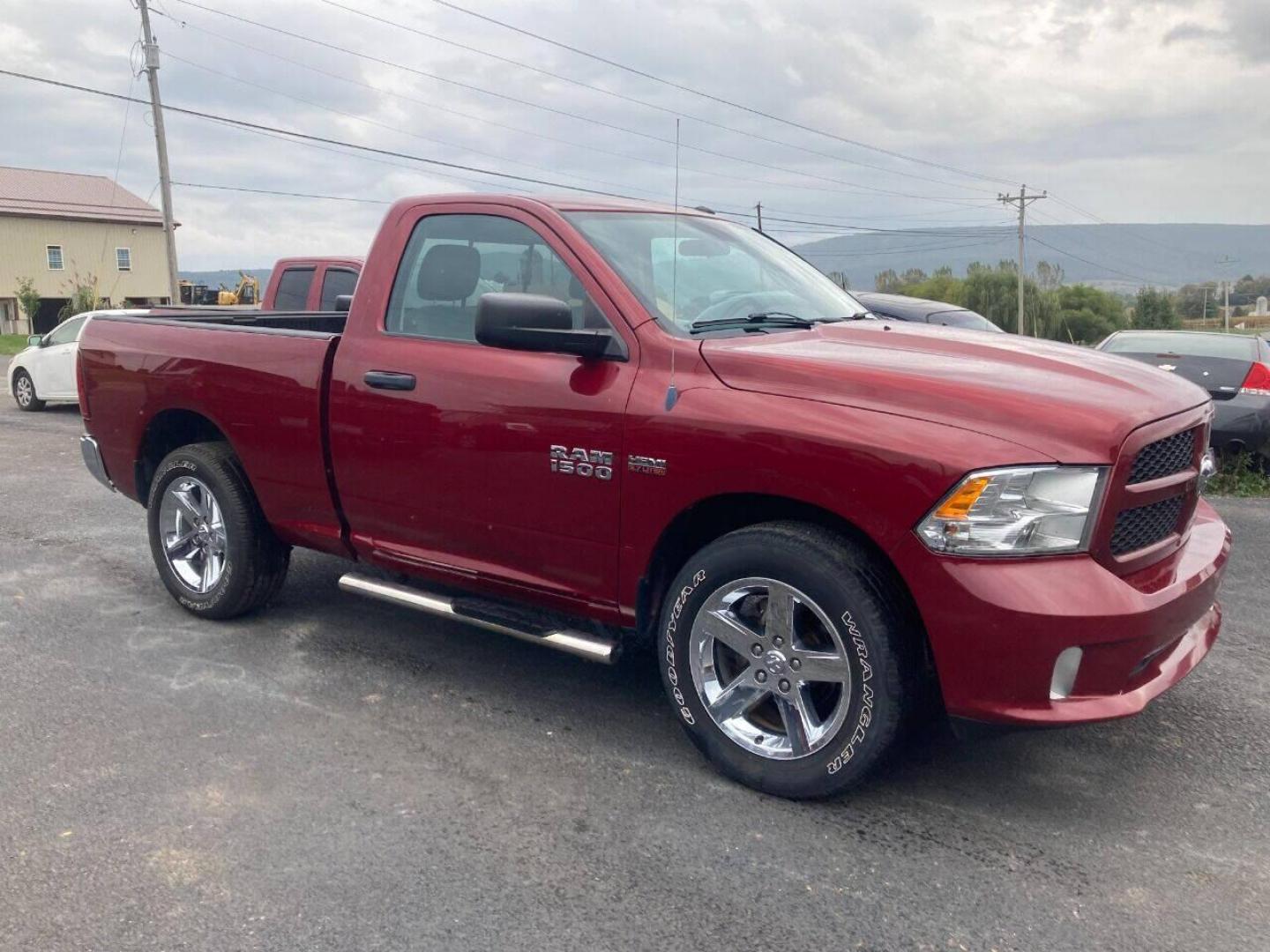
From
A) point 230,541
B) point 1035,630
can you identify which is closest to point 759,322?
point 1035,630

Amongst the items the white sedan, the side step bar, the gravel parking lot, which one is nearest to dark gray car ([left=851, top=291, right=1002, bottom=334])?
the gravel parking lot

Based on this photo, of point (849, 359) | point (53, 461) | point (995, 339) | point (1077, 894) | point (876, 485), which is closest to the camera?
point (1077, 894)

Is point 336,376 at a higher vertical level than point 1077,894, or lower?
higher

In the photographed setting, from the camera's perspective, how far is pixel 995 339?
4.16 meters

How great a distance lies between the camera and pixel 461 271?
4.54 m

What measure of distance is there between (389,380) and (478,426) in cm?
52

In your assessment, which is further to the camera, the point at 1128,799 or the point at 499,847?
the point at 1128,799

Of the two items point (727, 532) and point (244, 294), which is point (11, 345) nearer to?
point (244, 294)

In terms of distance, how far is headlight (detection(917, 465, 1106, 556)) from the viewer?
3156 mm

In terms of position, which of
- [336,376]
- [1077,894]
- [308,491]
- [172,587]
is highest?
[336,376]

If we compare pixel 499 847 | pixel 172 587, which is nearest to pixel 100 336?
pixel 172 587

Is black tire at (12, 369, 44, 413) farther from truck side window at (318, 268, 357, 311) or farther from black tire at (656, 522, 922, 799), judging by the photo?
→ black tire at (656, 522, 922, 799)

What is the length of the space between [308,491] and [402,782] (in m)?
1.62

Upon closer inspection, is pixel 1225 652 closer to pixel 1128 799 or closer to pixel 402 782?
pixel 1128 799
